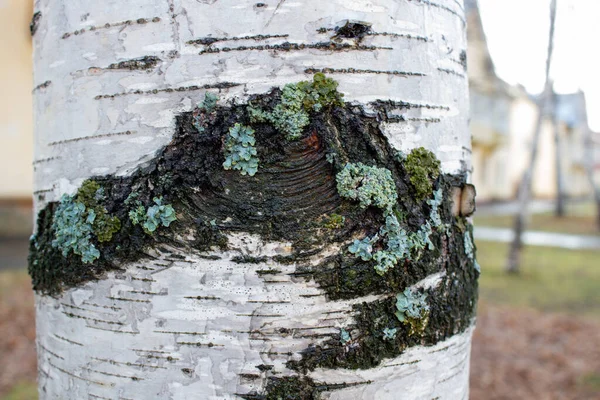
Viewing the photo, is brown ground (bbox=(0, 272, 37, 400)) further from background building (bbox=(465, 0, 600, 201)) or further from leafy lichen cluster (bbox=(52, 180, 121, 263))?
background building (bbox=(465, 0, 600, 201))

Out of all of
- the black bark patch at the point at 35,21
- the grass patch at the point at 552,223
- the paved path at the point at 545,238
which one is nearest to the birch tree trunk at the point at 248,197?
the black bark patch at the point at 35,21

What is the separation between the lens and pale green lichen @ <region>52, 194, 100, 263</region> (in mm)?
1118

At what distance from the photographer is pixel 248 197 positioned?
1.06 m

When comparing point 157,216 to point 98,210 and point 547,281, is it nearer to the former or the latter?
point 98,210

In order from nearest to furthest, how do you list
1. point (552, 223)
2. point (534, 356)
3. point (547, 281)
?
point (534, 356) < point (547, 281) < point (552, 223)

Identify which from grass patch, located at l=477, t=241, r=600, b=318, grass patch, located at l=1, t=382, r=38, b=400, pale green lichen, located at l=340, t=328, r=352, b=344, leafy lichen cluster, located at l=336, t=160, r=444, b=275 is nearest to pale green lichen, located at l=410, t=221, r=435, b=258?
leafy lichen cluster, located at l=336, t=160, r=444, b=275

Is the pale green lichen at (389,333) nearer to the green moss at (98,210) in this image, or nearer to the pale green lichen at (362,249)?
the pale green lichen at (362,249)

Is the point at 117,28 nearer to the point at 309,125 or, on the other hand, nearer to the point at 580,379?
Result: the point at 309,125

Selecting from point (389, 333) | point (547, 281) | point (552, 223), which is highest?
point (389, 333)

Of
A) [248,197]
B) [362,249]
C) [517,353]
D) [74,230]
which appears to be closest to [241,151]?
[248,197]

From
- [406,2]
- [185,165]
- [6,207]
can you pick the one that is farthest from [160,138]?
[6,207]

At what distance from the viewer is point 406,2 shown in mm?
1138

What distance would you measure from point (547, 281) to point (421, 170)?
27.9 feet

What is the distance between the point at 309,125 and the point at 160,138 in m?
0.33
